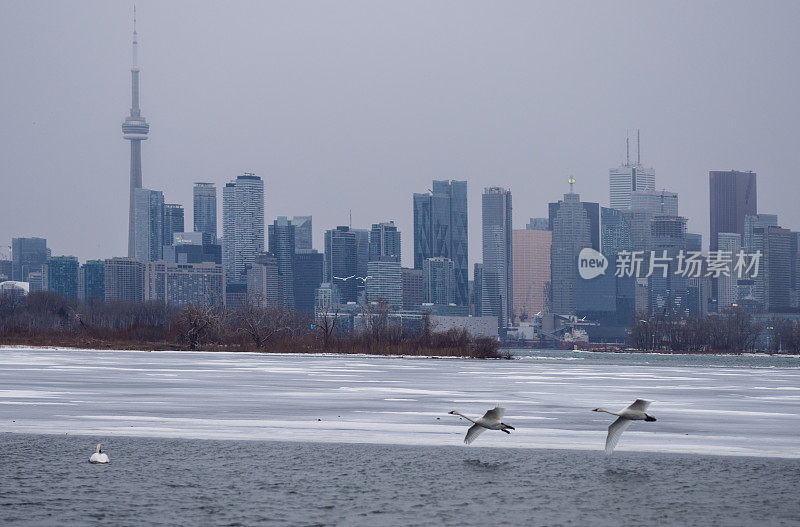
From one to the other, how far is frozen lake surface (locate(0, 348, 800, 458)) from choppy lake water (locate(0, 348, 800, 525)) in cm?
9

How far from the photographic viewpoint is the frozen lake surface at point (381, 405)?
23.2 m

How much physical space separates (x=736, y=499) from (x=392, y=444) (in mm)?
7700

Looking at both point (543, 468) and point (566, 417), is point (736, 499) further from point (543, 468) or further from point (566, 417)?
point (566, 417)

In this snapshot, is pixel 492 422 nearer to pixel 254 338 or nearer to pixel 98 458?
pixel 98 458

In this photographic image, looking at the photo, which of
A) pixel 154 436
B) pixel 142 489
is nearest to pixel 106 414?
pixel 154 436

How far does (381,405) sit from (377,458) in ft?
32.1

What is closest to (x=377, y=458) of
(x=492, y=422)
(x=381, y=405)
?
(x=492, y=422)

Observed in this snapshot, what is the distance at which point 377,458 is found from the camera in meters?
20.5

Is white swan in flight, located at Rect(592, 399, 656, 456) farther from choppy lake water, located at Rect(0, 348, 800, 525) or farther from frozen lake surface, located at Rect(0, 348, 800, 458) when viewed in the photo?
frozen lake surface, located at Rect(0, 348, 800, 458)

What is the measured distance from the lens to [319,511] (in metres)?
15.4

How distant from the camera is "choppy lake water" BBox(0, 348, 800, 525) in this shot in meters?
15.5

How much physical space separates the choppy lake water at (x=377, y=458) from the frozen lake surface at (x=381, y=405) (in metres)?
0.09

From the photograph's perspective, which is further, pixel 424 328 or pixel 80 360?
pixel 424 328

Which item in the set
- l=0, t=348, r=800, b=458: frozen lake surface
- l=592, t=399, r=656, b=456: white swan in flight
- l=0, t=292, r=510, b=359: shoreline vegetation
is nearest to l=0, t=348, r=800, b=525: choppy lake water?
l=0, t=348, r=800, b=458: frozen lake surface
